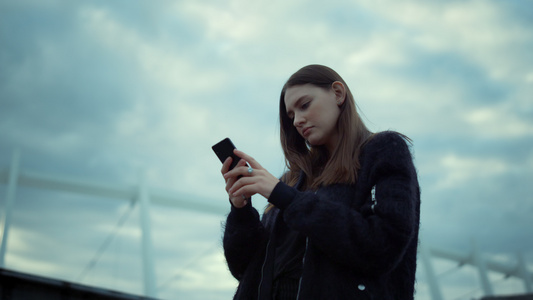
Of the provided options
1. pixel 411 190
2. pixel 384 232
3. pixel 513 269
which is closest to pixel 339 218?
pixel 384 232

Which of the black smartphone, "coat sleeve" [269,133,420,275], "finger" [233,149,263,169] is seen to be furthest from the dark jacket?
the black smartphone

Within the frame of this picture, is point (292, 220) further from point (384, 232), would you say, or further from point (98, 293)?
point (98, 293)

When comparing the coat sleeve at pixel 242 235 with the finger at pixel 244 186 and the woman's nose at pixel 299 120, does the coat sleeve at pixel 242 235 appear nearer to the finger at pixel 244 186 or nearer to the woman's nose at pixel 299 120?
the finger at pixel 244 186

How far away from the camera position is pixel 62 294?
5305 millimetres

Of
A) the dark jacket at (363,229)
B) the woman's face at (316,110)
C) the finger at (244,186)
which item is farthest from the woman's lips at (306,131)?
the finger at (244,186)

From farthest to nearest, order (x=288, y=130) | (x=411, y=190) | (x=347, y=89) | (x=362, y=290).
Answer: (x=288, y=130), (x=347, y=89), (x=411, y=190), (x=362, y=290)

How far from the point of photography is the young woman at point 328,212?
53.1 inches

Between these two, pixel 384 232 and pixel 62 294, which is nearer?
pixel 384 232

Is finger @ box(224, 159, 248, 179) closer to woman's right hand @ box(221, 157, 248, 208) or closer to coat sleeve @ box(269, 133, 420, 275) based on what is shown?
woman's right hand @ box(221, 157, 248, 208)

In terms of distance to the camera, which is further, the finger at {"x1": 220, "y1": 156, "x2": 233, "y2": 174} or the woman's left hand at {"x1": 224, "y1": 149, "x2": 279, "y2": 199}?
the finger at {"x1": 220, "y1": 156, "x2": 233, "y2": 174}

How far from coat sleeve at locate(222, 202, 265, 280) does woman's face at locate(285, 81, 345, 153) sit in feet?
1.25

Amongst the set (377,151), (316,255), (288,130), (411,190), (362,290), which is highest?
(288,130)

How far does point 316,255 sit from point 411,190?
374 mm

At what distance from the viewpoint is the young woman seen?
4.42 feet
